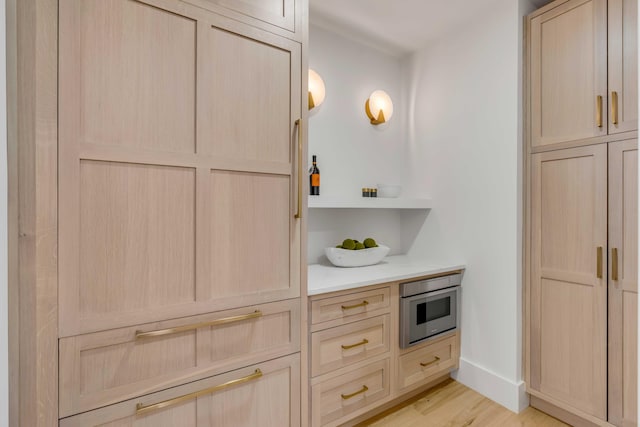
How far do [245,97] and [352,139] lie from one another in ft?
4.50

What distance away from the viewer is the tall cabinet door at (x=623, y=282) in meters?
1.61

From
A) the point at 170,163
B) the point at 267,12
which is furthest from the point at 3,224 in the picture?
the point at 267,12

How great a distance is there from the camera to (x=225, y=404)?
1349 mm

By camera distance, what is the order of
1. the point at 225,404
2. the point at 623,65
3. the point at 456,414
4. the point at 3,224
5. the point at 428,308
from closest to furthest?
the point at 3,224
the point at 225,404
the point at 623,65
the point at 456,414
the point at 428,308

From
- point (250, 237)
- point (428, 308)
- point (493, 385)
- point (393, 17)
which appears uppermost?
point (393, 17)

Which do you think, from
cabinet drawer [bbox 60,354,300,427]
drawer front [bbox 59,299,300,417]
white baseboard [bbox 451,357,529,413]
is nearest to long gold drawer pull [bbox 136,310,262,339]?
drawer front [bbox 59,299,300,417]

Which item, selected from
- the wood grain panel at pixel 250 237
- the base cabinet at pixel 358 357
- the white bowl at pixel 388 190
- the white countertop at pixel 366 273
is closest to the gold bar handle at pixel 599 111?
the white countertop at pixel 366 273

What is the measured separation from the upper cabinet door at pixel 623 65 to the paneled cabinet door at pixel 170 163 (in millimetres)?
1585

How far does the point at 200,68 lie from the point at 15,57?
0.55 m

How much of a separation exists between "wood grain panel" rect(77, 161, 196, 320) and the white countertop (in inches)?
25.2

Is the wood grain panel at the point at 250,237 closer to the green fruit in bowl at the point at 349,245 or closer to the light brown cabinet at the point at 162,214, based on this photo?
the light brown cabinet at the point at 162,214

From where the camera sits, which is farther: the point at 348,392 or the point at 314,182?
the point at 314,182

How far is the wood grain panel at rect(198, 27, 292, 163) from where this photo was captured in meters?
1.28

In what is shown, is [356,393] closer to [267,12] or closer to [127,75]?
[127,75]
